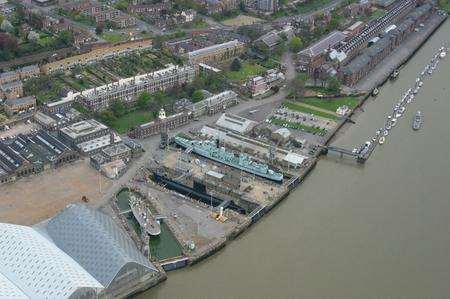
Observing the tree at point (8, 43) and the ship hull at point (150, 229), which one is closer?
the ship hull at point (150, 229)

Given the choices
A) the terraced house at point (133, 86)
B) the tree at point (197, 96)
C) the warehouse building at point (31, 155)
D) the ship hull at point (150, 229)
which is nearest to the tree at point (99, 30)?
the terraced house at point (133, 86)

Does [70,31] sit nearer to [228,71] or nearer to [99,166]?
[228,71]

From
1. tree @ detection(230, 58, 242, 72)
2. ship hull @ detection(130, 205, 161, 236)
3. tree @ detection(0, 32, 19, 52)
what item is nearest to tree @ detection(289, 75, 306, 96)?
tree @ detection(230, 58, 242, 72)

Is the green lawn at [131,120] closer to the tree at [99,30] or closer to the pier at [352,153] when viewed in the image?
the pier at [352,153]

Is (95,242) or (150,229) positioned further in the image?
(150,229)

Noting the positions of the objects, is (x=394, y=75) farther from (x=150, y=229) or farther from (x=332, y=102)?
(x=150, y=229)

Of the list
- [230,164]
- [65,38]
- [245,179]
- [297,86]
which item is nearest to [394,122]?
[297,86]
